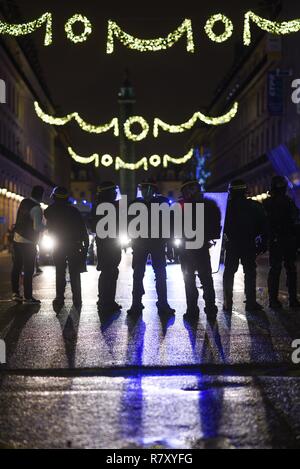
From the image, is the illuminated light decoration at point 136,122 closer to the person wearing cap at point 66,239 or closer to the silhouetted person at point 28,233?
the silhouetted person at point 28,233

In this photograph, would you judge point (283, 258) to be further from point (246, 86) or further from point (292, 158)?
point (246, 86)

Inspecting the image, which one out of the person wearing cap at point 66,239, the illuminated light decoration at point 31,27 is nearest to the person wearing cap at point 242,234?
the person wearing cap at point 66,239

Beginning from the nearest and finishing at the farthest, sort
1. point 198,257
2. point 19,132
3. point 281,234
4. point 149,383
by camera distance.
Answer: point 149,383 < point 198,257 < point 281,234 < point 19,132

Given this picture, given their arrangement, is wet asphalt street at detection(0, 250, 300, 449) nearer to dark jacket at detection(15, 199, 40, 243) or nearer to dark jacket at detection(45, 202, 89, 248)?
dark jacket at detection(45, 202, 89, 248)

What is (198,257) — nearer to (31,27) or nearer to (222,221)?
(222,221)

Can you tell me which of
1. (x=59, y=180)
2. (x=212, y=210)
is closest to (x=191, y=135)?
(x=59, y=180)

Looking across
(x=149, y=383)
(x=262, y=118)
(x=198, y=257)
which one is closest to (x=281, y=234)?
(x=198, y=257)

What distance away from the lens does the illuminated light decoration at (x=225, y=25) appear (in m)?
13.0

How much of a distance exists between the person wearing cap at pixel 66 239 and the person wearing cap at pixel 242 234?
6.67 ft

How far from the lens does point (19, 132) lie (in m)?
59.4

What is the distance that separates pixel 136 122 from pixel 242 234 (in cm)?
2545

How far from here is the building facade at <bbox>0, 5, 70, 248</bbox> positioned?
48800 millimetres

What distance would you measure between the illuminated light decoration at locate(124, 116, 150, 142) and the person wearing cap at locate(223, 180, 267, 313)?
23364 millimetres

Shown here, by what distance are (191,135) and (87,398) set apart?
120 metres
